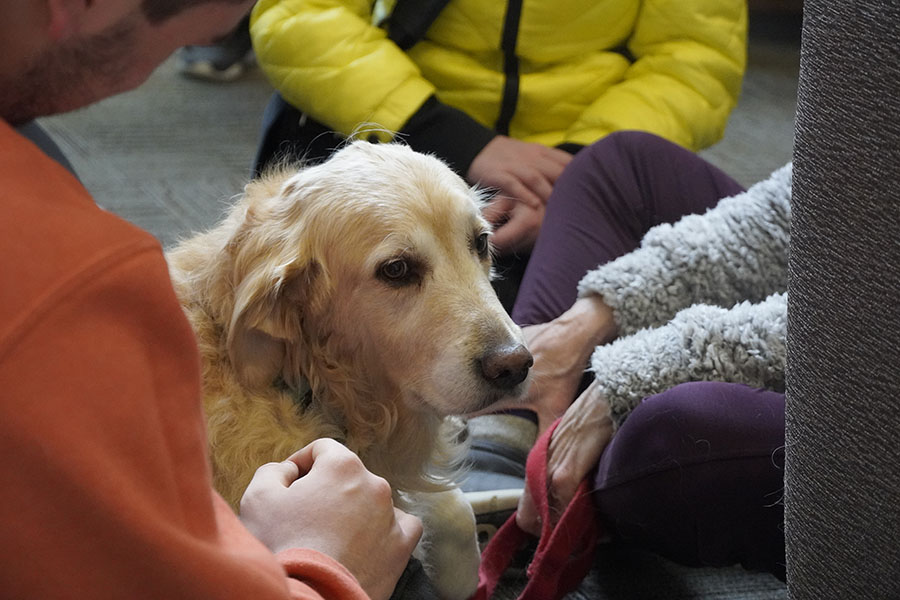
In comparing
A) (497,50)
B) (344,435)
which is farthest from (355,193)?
(497,50)

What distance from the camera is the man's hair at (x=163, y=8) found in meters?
0.49

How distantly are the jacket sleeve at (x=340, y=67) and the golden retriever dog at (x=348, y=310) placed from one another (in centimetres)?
48

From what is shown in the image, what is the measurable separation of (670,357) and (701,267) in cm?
24

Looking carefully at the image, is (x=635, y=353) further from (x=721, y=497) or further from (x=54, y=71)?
(x=54, y=71)

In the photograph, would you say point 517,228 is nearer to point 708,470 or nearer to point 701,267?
point 701,267

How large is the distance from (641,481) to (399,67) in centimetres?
84

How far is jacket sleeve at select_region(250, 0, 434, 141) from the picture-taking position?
4.99 feet

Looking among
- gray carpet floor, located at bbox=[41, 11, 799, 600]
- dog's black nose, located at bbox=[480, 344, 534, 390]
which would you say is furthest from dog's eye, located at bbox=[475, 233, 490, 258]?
gray carpet floor, located at bbox=[41, 11, 799, 600]

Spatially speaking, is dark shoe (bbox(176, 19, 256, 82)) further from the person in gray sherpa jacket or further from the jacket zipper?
the person in gray sherpa jacket

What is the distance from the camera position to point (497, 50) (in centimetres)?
162

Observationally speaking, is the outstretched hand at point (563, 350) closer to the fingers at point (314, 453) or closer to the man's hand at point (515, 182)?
the man's hand at point (515, 182)

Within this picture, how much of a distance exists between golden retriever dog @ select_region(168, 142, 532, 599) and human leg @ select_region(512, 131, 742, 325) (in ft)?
1.29

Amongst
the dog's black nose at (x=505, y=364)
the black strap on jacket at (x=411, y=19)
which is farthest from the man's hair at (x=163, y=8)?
the black strap on jacket at (x=411, y=19)

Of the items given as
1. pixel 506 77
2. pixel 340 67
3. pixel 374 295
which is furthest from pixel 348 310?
pixel 506 77
